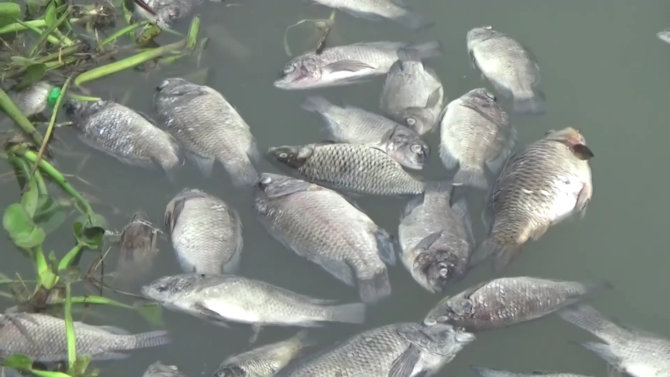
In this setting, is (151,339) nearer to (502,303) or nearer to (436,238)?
(436,238)

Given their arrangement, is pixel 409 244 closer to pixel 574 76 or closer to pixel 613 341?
pixel 613 341

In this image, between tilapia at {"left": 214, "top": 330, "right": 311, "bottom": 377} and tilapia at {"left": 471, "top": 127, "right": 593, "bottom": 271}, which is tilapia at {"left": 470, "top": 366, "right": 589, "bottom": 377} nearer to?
tilapia at {"left": 471, "top": 127, "right": 593, "bottom": 271}

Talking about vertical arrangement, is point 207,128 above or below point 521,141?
above

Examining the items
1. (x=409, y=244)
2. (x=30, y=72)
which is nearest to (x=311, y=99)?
(x=409, y=244)

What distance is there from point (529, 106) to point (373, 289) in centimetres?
117

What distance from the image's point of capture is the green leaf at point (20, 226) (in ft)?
7.50

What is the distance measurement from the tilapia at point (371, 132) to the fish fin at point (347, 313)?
2.29ft

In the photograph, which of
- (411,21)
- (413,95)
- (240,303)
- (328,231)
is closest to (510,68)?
(413,95)

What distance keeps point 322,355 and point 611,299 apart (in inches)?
43.9

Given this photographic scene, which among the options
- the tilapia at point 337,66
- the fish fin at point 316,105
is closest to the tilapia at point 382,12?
the tilapia at point 337,66

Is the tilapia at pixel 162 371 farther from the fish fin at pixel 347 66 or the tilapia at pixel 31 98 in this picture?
the fish fin at pixel 347 66

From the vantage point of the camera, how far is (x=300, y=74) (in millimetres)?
3311

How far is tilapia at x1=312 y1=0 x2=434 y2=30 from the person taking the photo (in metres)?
3.71

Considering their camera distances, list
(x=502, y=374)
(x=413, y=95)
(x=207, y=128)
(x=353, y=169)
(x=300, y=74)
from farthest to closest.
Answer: (x=300, y=74), (x=413, y=95), (x=207, y=128), (x=353, y=169), (x=502, y=374)
